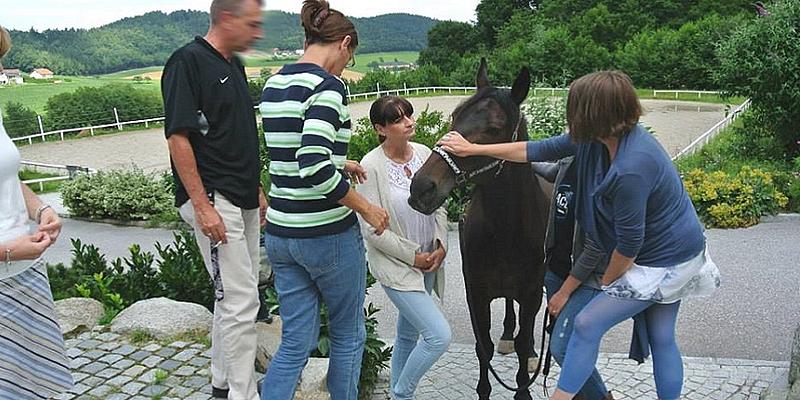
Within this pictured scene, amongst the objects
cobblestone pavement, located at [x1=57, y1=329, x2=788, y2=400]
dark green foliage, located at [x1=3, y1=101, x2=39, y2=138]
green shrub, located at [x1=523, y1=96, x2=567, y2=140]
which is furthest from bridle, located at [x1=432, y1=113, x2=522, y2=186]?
dark green foliage, located at [x1=3, y1=101, x2=39, y2=138]

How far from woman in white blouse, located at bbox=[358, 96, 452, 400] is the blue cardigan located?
2.39 feet

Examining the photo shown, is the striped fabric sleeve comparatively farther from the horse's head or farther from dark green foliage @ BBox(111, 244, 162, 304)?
dark green foliage @ BBox(111, 244, 162, 304)

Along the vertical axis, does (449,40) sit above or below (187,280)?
above

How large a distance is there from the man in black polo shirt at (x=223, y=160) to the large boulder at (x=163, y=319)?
1511 mm

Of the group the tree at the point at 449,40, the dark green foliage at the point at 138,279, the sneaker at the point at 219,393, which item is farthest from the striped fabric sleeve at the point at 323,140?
the tree at the point at 449,40

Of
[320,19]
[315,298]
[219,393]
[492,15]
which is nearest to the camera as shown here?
[320,19]

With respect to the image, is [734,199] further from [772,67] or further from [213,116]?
[213,116]

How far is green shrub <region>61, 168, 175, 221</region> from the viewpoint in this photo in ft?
41.1

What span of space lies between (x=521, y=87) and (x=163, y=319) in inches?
129

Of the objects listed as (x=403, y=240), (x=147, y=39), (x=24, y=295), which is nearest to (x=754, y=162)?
(x=403, y=240)

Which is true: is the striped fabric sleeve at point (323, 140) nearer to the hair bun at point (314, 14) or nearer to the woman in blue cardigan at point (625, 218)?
the hair bun at point (314, 14)

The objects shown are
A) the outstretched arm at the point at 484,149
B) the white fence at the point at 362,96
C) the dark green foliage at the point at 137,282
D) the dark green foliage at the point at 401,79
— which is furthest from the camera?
the dark green foliage at the point at 401,79

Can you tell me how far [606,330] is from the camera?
308 centimetres

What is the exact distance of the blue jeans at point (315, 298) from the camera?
9.90 feet
